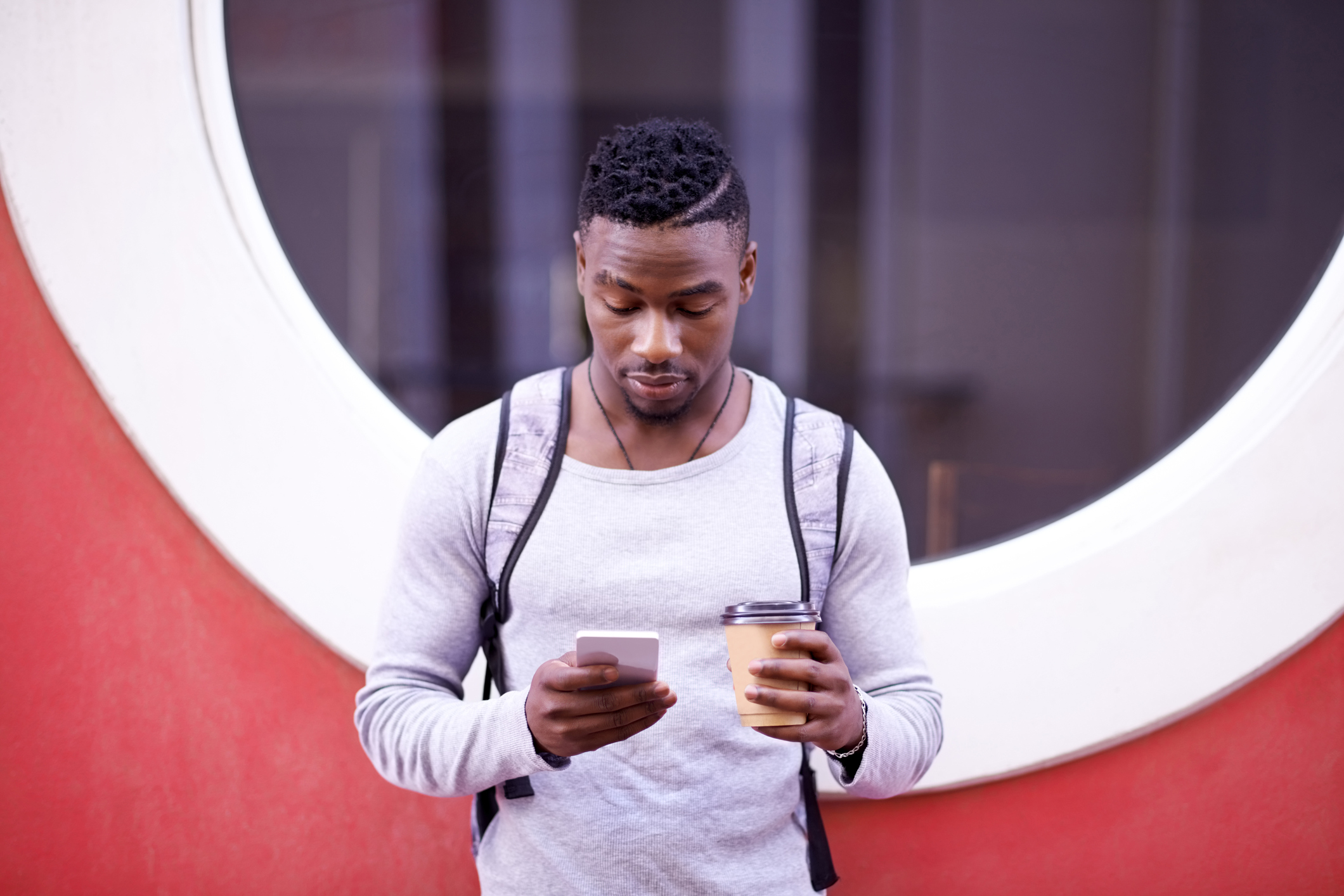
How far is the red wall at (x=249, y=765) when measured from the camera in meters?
1.62

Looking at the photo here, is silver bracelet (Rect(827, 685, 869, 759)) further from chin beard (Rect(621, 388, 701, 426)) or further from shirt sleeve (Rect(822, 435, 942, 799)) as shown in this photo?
chin beard (Rect(621, 388, 701, 426))

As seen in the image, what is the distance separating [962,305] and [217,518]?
657cm

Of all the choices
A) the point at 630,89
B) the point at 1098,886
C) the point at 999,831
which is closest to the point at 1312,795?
the point at 1098,886

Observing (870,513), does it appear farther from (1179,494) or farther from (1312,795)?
(1312,795)

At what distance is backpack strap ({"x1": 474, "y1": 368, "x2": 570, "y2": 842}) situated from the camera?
1.23 metres

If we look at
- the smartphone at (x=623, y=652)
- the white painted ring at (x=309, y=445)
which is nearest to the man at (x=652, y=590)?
the smartphone at (x=623, y=652)

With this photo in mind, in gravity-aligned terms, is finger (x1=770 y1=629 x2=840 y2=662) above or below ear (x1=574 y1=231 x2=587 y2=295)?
below

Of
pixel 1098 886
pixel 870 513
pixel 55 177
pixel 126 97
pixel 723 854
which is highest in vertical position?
pixel 126 97

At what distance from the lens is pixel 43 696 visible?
1631 mm

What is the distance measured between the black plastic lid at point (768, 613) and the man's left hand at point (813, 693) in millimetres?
16

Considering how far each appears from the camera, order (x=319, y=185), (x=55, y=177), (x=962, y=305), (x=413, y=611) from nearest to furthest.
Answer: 1. (x=413, y=611)
2. (x=55, y=177)
3. (x=962, y=305)
4. (x=319, y=185)

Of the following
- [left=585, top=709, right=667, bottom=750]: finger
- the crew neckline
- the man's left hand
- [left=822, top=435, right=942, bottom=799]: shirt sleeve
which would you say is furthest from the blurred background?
[left=585, top=709, right=667, bottom=750]: finger

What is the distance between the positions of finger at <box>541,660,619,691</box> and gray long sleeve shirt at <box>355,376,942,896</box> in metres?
0.20

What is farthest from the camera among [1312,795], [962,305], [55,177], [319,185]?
[319,185]
